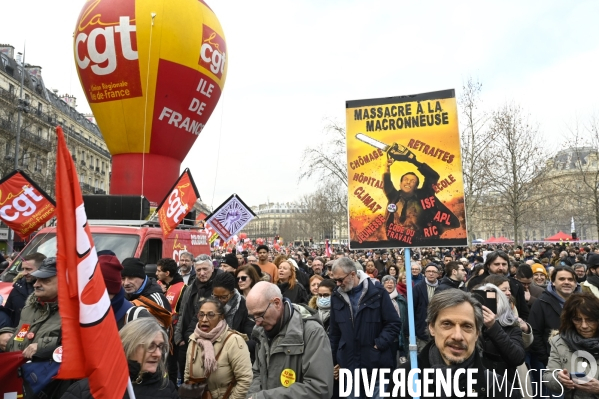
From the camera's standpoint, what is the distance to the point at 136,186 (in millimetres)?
13555

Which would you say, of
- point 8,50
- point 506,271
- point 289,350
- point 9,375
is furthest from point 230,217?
point 8,50

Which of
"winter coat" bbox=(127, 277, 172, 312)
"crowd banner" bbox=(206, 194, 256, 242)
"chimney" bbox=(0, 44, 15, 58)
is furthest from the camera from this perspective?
"chimney" bbox=(0, 44, 15, 58)

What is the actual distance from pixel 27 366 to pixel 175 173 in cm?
1146

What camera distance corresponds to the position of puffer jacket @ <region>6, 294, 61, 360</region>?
321cm

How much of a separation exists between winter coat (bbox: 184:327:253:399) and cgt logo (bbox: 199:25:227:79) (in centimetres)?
1146

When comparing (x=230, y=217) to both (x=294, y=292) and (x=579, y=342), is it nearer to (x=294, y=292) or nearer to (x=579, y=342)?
(x=294, y=292)

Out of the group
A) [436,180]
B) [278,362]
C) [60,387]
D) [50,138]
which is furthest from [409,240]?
[50,138]

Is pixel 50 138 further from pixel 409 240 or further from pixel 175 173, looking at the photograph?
pixel 409 240

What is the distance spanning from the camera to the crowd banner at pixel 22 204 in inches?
341

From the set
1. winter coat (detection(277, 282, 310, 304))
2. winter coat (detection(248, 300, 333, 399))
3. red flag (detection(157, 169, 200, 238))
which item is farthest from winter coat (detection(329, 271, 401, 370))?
red flag (detection(157, 169, 200, 238))

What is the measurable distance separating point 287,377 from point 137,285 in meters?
2.26

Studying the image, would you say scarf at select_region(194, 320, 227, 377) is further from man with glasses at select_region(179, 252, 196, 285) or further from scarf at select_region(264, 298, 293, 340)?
man with glasses at select_region(179, 252, 196, 285)

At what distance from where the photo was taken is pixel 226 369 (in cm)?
346

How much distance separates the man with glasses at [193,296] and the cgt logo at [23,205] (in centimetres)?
480
